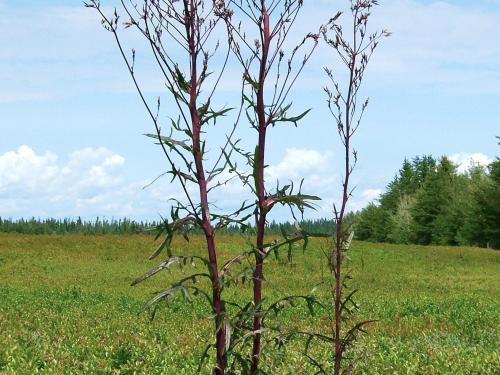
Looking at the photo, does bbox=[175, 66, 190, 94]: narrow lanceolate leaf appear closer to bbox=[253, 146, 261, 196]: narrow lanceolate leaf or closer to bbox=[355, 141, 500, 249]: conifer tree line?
bbox=[253, 146, 261, 196]: narrow lanceolate leaf

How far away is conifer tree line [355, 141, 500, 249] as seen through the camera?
202 feet

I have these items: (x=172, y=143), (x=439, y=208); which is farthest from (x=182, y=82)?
(x=439, y=208)

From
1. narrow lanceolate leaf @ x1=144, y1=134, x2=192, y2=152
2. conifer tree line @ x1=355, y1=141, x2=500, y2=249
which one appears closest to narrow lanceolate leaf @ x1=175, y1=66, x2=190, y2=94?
narrow lanceolate leaf @ x1=144, y1=134, x2=192, y2=152

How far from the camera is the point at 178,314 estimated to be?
16.8 meters

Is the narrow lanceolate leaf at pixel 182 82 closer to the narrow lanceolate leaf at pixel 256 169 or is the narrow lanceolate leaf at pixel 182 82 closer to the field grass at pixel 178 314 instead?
the narrow lanceolate leaf at pixel 256 169

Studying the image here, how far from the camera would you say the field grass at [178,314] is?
32.2ft

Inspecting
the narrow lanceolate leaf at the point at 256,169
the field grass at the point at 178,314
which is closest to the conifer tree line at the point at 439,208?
the field grass at the point at 178,314

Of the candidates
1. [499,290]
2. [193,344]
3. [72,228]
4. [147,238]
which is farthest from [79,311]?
[72,228]

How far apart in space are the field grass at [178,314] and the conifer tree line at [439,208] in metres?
21.6

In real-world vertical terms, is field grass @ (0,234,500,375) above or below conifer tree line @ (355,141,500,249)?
below

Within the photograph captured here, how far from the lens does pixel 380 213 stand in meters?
84.9

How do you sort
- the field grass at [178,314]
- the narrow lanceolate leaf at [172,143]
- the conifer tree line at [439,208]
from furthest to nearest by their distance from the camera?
1. the conifer tree line at [439,208]
2. the field grass at [178,314]
3. the narrow lanceolate leaf at [172,143]

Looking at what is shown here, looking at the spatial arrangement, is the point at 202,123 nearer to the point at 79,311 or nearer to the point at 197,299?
the point at 79,311

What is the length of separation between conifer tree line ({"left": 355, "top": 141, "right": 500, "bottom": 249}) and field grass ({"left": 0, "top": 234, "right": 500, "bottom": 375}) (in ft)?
70.8
